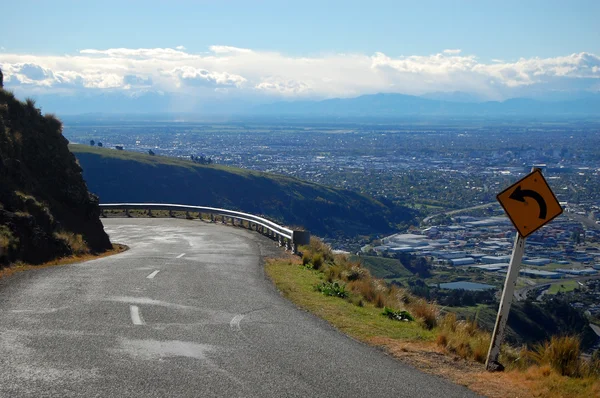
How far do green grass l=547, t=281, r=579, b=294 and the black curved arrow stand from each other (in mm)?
17940

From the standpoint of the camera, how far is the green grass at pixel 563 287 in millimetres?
25273

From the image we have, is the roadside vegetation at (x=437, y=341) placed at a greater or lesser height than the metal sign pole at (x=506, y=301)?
lesser

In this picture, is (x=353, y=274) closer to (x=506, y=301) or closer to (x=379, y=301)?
(x=379, y=301)

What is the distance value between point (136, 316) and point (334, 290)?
491 centimetres

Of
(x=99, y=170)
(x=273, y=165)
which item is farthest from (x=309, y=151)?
(x=99, y=170)

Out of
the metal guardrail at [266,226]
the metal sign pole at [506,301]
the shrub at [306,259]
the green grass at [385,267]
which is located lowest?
the green grass at [385,267]

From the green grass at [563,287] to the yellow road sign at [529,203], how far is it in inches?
707

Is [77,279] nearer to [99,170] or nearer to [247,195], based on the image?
[247,195]

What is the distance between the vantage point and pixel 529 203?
8352 mm

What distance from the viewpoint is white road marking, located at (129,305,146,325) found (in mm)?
9715

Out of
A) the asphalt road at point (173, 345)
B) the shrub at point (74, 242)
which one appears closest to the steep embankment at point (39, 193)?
the shrub at point (74, 242)

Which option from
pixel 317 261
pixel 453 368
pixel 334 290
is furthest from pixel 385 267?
pixel 453 368

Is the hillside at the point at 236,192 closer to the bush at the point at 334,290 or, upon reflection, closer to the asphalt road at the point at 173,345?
the bush at the point at 334,290

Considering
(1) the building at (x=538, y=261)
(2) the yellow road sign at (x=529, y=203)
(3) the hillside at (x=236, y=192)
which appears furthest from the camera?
(3) the hillside at (x=236, y=192)
